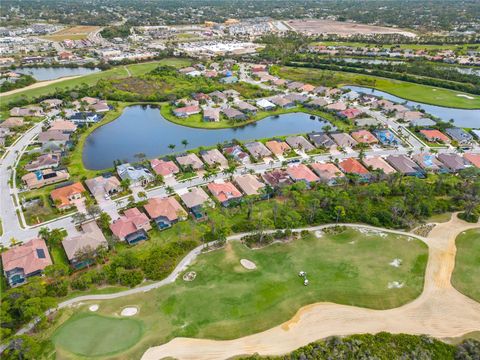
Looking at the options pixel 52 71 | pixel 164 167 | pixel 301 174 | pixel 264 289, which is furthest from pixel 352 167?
pixel 52 71

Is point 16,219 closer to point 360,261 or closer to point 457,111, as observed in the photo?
point 360,261

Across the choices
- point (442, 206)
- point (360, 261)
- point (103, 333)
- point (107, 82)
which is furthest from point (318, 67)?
point (103, 333)

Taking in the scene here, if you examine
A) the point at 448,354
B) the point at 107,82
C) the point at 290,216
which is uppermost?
the point at 107,82

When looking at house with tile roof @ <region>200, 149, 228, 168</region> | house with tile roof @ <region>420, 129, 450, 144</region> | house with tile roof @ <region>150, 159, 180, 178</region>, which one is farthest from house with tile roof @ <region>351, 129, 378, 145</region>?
house with tile roof @ <region>150, 159, 180, 178</region>

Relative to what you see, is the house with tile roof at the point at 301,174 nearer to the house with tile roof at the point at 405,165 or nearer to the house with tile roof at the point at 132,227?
the house with tile roof at the point at 405,165

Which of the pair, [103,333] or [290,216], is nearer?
[103,333]
